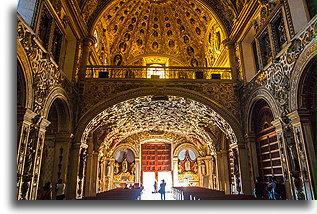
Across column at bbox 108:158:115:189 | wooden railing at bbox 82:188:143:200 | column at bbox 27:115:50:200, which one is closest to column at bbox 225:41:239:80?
wooden railing at bbox 82:188:143:200

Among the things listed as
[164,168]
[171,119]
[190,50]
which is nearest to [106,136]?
[171,119]

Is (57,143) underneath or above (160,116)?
underneath

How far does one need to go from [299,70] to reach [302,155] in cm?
216

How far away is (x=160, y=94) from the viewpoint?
10.4m

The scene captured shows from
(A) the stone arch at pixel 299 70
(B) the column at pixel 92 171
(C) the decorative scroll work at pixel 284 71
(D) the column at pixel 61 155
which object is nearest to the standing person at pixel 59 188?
(D) the column at pixel 61 155

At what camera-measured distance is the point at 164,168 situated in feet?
65.3

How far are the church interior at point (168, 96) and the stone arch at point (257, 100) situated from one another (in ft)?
0.15

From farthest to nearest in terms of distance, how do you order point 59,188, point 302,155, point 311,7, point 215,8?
point 215,8 → point 59,188 → point 311,7 → point 302,155

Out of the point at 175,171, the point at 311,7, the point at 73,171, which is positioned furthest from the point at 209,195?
the point at 175,171

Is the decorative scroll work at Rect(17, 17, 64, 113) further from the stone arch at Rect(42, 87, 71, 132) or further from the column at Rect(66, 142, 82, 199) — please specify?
the column at Rect(66, 142, 82, 199)

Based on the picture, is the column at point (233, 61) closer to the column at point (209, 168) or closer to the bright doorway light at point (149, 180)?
the column at point (209, 168)

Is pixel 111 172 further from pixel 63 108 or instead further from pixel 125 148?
pixel 63 108

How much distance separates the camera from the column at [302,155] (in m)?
5.64
